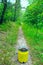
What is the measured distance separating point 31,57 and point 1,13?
13007 mm

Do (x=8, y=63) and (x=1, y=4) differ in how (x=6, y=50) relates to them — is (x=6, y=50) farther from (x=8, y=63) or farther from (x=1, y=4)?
(x=1, y=4)

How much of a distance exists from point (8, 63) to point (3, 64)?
0.26m

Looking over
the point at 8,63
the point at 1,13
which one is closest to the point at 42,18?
the point at 8,63

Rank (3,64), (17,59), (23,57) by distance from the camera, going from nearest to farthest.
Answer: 1. (3,64)
2. (23,57)
3. (17,59)

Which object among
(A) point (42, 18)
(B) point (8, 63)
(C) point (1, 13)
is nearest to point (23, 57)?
(B) point (8, 63)

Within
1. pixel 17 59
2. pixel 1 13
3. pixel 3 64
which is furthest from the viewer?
pixel 1 13

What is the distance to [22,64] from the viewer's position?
8.95 meters

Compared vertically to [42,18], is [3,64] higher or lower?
lower

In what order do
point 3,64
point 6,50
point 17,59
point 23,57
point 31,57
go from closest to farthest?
1. point 3,64
2. point 23,57
3. point 17,59
4. point 31,57
5. point 6,50

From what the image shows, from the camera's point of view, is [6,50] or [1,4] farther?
[1,4]

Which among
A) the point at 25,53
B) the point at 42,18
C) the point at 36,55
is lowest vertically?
the point at 36,55

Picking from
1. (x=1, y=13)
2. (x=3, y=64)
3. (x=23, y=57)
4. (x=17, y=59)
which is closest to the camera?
(x=3, y=64)

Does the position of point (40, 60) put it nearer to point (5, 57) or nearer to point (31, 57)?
point (31, 57)

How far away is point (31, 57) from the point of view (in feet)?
33.8
